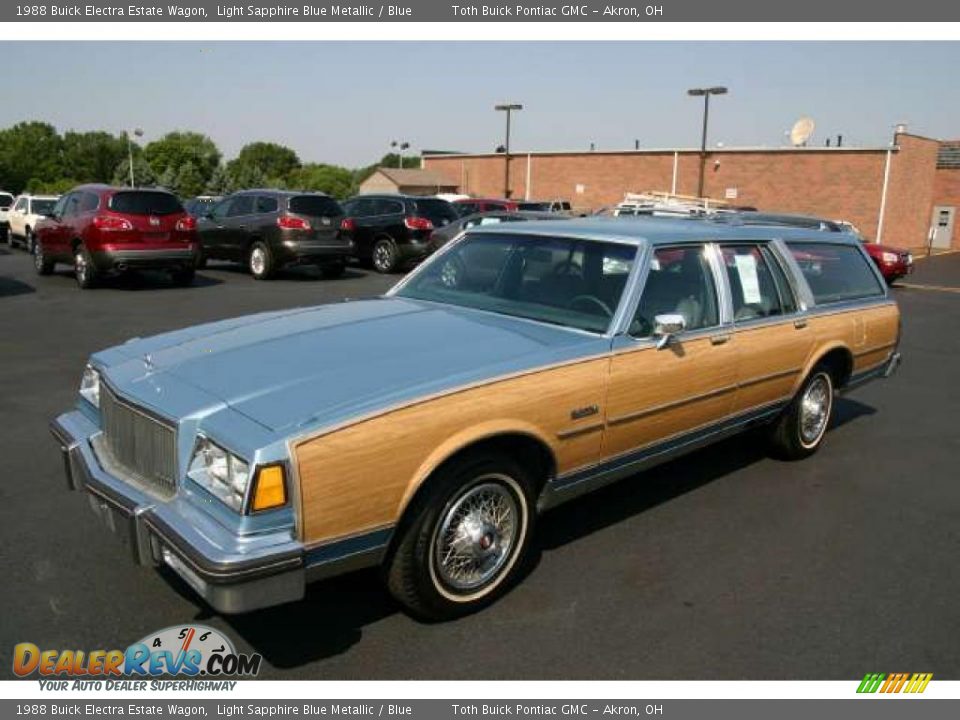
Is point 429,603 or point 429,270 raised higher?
point 429,270

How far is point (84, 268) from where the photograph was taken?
12.9 m

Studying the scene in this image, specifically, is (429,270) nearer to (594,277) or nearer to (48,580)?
(594,277)

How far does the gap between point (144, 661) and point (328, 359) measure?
1.38 m

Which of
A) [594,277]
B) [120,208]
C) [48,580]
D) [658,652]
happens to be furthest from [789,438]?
[120,208]

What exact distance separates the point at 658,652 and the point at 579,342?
142 centimetres

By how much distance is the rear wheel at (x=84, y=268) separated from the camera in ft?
42.1

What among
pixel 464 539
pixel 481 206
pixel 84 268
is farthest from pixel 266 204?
pixel 464 539

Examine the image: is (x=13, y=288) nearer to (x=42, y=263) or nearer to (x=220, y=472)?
(x=42, y=263)

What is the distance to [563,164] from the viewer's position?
136 ft

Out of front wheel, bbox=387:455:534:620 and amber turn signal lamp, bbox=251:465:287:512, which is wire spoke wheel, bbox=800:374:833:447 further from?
amber turn signal lamp, bbox=251:465:287:512

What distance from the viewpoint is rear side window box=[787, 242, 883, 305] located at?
17.6ft

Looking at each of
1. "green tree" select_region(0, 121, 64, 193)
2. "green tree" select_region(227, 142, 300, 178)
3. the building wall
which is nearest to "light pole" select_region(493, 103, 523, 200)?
the building wall

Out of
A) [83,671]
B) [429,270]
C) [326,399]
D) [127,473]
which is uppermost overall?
[429,270]

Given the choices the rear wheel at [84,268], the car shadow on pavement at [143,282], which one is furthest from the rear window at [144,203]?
the car shadow on pavement at [143,282]
